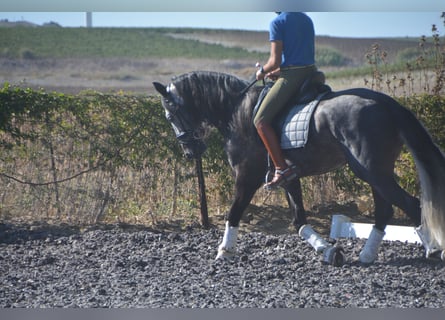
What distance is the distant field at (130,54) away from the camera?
108 feet

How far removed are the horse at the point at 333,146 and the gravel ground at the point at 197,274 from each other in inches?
12.4

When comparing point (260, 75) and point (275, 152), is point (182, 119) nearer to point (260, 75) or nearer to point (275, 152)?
point (260, 75)

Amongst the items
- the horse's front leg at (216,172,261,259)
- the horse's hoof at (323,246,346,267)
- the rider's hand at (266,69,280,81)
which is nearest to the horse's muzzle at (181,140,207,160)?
the horse's front leg at (216,172,261,259)

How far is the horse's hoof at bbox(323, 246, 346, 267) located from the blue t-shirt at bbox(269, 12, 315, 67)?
1800mm

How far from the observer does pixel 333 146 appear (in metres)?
7.00

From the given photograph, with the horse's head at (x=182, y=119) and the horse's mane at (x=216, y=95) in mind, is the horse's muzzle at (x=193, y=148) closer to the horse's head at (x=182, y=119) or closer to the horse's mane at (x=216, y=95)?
the horse's head at (x=182, y=119)

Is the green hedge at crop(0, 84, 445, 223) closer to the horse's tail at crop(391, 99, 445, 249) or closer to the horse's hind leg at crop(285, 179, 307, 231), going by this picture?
the horse's hind leg at crop(285, 179, 307, 231)

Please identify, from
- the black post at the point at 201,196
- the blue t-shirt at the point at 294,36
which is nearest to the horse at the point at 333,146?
the blue t-shirt at the point at 294,36

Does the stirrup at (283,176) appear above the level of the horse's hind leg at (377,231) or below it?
above

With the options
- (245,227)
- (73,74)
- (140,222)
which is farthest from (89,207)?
(73,74)

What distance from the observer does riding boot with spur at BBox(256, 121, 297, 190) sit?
716cm

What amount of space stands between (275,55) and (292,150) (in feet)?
3.04

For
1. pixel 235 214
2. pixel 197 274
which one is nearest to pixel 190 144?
pixel 235 214

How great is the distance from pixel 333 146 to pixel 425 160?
2.77ft
